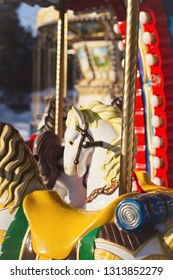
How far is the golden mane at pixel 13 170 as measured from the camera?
2.94m

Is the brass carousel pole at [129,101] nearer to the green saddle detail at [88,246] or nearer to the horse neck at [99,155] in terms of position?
the green saddle detail at [88,246]

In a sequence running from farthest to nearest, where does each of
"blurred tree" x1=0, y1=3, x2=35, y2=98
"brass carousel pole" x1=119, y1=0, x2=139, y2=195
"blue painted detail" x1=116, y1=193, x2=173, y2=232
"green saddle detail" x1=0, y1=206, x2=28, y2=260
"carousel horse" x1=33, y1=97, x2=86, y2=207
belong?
"blurred tree" x1=0, y1=3, x2=35, y2=98, "carousel horse" x1=33, y1=97, x2=86, y2=207, "brass carousel pole" x1=119, y1=0, x2=139, y2=195, "green saddle detail" x1=0, y1=206, x2=28, y2=260, "blue painted detail" x1=116, y1=193, x2=173, y2=232

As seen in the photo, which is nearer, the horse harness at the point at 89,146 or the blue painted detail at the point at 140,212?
the blue painted detail at the point at 140,212

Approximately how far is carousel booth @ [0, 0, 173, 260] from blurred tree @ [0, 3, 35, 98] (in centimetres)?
1561

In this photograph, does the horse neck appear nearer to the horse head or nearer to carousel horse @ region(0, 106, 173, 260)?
the horse head

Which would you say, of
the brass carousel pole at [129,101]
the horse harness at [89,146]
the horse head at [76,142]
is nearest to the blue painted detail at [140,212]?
the brass carousel pole at [129,101]

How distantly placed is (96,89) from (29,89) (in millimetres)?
12184

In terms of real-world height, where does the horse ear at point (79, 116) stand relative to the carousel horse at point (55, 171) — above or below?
above

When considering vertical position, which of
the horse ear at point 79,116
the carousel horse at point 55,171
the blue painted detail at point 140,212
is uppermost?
the horse ear at point 79,116

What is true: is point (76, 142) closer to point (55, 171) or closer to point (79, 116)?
point (79, 116)

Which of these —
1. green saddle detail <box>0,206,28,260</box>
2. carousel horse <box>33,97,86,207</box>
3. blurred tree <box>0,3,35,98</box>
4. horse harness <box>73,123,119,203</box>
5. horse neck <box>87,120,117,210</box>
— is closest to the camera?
green saddle detail <box>0,206,28,260</box>

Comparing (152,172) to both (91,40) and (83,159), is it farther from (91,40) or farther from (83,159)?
(91,40)

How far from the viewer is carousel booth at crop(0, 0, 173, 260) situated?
2660mm

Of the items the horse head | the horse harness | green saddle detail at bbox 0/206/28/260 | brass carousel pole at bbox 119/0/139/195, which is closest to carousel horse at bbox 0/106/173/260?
green saddle detail at bbox 0/206/28/260
